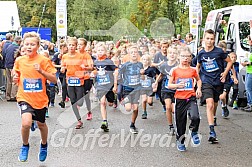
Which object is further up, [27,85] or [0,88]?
[27,85]

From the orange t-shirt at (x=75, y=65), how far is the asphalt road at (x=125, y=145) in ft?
3.48

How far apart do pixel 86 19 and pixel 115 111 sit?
41.1 m

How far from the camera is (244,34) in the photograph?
45.2ft

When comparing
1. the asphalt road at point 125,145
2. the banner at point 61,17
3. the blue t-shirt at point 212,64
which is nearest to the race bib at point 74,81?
the asphalt road at point 125,145

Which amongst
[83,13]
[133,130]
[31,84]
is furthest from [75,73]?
[83,13]

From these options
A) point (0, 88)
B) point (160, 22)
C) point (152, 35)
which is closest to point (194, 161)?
point (0, 88)

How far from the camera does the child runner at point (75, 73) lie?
33.8 ft

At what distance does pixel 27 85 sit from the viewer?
22.6 feet

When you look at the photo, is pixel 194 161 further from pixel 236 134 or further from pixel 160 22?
pixel 160 22

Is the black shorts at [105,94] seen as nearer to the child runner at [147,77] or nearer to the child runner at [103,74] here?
the child runner at [103,74]

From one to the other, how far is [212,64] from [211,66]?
0.04m

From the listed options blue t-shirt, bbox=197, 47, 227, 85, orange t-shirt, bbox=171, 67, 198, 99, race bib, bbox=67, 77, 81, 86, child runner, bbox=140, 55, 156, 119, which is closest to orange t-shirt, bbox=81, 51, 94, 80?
race bib, bbox=67, 77, 81, 86

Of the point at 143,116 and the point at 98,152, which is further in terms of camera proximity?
the point at 143,116

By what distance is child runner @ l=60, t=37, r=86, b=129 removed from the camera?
33.8 feet
